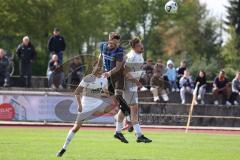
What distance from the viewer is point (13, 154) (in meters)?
15.1

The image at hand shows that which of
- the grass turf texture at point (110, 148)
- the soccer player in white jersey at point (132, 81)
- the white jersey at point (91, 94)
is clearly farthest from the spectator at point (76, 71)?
the soccer player in white jersey at point (132, 81)

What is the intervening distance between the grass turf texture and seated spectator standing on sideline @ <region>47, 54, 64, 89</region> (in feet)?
26.7

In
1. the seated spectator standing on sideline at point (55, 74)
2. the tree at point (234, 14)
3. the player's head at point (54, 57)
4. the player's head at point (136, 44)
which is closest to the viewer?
the player's head at point (136, 44)

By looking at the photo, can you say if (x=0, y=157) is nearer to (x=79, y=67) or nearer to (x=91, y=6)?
(x=79, y=67)

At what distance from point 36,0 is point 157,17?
1421 centimetres

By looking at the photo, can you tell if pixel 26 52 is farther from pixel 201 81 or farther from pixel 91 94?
pixel 91 94

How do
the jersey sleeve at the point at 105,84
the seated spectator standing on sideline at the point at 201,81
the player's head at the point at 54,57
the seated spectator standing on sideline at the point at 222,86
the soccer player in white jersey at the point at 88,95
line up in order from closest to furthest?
the soccer player in white jersey at the point at 88,95 → the jersey sleeve at the point at 105,84 → the player's head at the point at 54,57 → the seated spectator standing on sideline at the point at 201,81 → the seated spectator standing on sideline at the point at 222,86

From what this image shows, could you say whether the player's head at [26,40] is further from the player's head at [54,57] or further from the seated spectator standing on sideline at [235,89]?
the seated spectator standing on sideline at [235,89]

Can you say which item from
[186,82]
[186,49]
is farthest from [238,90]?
[186,49]

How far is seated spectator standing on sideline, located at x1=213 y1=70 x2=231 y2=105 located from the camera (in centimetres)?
3272

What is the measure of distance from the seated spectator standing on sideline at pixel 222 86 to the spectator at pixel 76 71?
651 centimetres

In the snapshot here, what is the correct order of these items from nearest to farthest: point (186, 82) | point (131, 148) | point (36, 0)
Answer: point (131, 148)
point (186, 82)
point (36, 0)

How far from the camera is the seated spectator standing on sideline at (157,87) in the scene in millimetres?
30766

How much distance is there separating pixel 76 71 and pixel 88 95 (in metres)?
11.9
